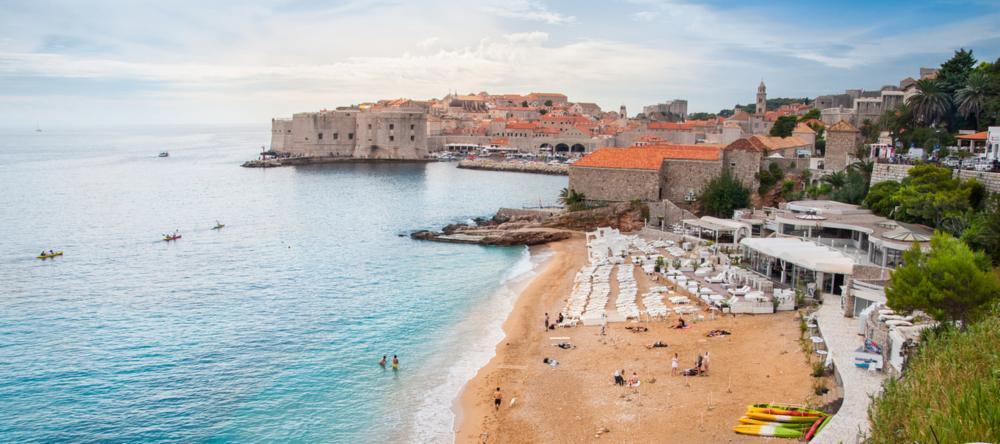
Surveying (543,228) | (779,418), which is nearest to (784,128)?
(543,228)

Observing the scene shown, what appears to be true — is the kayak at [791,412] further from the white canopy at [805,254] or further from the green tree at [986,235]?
the green tree at [986,235]

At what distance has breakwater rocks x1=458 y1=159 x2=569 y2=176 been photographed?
2940 inches

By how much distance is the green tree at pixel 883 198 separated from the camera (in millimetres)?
23467

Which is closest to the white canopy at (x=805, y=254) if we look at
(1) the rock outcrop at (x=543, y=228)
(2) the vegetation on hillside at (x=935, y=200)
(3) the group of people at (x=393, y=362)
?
(2) the vegetation on hillside at (x=935, y=200)

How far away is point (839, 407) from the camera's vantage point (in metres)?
11.7

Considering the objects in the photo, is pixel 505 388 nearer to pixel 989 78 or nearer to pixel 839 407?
pixel 839 407

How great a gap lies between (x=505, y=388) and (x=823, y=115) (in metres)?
56.5

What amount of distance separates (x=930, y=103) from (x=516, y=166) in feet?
161

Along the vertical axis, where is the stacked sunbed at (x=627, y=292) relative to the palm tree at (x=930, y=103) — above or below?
below

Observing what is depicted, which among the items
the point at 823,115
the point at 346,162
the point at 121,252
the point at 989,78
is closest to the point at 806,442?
the point at 989,78

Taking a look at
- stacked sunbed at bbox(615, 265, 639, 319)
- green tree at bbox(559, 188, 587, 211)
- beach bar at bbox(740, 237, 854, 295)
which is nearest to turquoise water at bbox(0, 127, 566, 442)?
stacked sunbed at bbox(615, 265, 639, 319)

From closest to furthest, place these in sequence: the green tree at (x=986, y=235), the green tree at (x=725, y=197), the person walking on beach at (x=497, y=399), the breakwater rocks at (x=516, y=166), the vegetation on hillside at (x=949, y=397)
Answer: the vegetation on hillside at (x=949, y=397)
the person walking on beach at (x=497, y=399)
the green tree at (x=986, y=235)
the green tree at (x=725, y=197)
the breakwater rocks at (x=516, y=166)

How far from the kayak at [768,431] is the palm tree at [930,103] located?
27.0 m

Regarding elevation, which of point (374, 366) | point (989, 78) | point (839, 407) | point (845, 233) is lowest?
point (374, 366)
